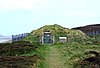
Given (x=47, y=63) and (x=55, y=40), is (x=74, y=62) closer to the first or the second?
(x=47, y=63)

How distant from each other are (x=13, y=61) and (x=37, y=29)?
2822cm

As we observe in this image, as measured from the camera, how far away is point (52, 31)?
147 ft

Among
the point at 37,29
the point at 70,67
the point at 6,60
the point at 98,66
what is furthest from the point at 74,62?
the point at 37,29

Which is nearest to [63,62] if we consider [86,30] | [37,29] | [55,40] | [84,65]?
[84,65]

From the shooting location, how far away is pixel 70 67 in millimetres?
18688

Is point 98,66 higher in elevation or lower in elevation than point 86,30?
lower

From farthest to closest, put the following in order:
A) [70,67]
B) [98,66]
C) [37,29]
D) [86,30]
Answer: [86,30], [37,29], [70,67], [98,66]

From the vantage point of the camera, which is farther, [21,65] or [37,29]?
[37,29]

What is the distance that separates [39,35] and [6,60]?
22.8 m

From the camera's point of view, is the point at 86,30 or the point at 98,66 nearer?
the point at 98,66

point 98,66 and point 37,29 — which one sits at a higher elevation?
point 37,29

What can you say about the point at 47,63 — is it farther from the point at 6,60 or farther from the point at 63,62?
the point at 6,60

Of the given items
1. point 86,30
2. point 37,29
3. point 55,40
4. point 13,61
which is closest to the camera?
point 13,61

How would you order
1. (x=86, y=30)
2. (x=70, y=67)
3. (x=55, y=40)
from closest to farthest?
1. (x=70, y=67)
2. (x=55, y=40)
3. (x=86, y=30)
